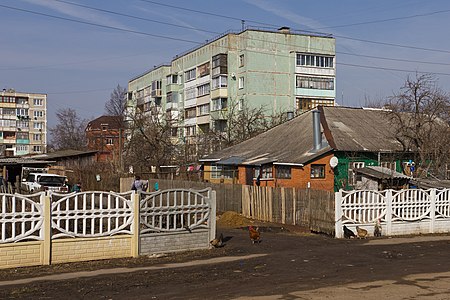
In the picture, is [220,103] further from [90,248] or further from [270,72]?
[90,248]

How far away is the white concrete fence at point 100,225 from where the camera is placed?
42.4 ft

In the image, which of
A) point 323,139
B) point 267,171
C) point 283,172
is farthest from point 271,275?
point 267,171

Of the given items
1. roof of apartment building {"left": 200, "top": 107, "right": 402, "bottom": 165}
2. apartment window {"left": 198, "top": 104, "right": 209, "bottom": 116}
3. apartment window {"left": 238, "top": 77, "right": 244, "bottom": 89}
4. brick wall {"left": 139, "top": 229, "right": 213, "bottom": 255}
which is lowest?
brick wall {"left": 139, "top": 229, "right": 213, "bottom": 255}

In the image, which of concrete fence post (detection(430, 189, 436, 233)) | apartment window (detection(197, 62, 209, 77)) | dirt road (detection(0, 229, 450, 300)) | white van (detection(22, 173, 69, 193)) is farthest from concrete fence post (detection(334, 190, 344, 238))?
apartment window (detection(197, 62, 209, 77))

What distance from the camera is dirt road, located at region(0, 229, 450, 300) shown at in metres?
10.3

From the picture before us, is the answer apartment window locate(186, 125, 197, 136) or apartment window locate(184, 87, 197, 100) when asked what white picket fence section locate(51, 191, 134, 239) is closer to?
apartment window locate(184, 87, 197, 100)

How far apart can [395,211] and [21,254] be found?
1334 cm

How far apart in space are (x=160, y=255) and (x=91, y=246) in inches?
76.8

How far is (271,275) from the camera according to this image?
40.1 feet

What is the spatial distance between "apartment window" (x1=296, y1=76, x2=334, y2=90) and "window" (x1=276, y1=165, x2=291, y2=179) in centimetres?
3058

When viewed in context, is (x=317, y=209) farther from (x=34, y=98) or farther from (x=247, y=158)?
(x=34, y=98)

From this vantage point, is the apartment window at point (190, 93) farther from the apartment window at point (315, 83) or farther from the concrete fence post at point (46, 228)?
the concrete fence post at point (46, 228)

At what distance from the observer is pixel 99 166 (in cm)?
5150

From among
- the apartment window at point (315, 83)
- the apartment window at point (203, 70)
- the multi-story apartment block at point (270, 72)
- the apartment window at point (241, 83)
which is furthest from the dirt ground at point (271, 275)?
the apartment window at point (203, 70)
